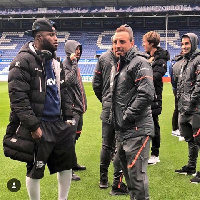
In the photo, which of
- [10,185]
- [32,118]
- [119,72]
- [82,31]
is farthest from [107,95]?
[82,31]

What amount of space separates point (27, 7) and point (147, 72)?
127ft

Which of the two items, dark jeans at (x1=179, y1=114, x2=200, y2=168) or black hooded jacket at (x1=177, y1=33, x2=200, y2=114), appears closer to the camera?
black hooded jacket at (x1=177, y1=33, x2=200, y2=114)

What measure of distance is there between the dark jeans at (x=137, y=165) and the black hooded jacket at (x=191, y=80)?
1.58 meters

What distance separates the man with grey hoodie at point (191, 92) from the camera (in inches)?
177

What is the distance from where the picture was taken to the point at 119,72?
3.22 meters

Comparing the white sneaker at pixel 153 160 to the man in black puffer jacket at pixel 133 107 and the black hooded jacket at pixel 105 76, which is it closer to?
the black hooded jacket at pixel 105 76

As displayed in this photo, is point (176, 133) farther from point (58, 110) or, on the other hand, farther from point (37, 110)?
point (37, 110)

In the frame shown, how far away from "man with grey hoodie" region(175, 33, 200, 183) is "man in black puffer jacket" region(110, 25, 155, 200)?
60.4 inches

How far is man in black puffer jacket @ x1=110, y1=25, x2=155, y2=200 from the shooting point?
10.0ft

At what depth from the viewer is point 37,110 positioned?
10.3 ft

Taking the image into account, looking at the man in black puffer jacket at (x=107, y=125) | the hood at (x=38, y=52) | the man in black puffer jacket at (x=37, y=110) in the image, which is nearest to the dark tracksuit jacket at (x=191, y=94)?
the man in black puffer jacket at (x=107, y=125)

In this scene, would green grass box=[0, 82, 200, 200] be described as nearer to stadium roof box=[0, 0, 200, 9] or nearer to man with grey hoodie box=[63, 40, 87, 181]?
man with grey hoodie box=[63, 40, 87, 181]

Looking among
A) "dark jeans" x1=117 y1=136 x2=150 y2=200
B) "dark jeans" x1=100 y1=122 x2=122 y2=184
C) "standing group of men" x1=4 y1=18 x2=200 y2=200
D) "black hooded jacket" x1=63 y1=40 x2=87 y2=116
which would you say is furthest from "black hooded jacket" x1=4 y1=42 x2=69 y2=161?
"black hooded jacket" x1=63 y1=40 x2=87 y2=116

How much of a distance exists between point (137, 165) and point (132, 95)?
691 mm
